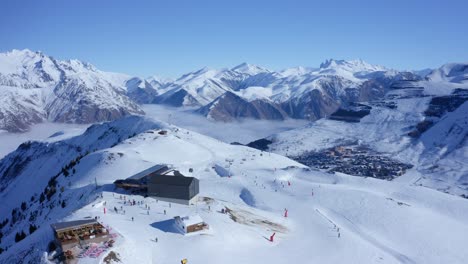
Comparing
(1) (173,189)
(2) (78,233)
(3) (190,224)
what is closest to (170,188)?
(1) (173,189)

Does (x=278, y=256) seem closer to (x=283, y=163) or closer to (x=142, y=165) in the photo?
(x=142, y=165)

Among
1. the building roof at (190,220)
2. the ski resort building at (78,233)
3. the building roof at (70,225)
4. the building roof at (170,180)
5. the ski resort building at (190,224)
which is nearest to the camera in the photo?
the ski resort building at (78,233)

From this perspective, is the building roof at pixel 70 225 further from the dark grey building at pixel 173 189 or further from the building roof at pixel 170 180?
the building roof at pixel 170 180

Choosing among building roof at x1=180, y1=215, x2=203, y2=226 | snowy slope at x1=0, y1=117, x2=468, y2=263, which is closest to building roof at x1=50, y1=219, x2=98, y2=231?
snowy slope at x1=0, y1=117, x2=468, y2=263

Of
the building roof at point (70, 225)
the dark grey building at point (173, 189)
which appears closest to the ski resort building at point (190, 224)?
A: the building roof at point (70, 225)

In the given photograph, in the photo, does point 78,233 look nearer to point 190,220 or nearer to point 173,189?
point 190,220

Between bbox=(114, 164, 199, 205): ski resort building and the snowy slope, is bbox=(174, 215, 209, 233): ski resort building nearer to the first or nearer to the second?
the snowy slope
